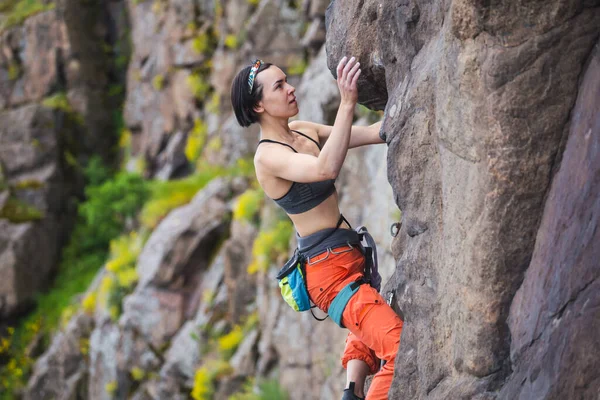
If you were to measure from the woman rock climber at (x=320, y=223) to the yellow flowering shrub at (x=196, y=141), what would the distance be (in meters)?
15.1

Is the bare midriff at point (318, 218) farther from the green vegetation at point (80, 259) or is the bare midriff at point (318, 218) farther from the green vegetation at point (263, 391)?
the green vegetation at point (80, 259)

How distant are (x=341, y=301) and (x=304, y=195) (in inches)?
27.3

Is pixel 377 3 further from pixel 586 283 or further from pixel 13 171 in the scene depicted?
pixel 13 171

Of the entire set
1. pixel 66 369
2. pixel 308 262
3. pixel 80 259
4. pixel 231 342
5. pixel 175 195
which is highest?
pixel 308 262

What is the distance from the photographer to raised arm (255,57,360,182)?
412 centimetres

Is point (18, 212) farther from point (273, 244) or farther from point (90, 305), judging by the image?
point (273, 244)

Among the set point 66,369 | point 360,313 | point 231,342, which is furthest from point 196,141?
point 360,313

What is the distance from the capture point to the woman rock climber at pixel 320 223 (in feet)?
14.3

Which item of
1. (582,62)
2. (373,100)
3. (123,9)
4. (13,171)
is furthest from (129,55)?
(582,62)

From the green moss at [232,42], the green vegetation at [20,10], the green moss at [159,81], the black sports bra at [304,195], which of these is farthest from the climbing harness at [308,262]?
the green vegetation at [20,10]

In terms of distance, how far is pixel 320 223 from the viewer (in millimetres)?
4750

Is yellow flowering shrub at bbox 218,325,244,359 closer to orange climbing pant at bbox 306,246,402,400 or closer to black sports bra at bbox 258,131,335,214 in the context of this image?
orange climbing pant at bbox 306,246,402,400

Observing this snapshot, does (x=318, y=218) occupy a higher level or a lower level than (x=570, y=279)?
lower

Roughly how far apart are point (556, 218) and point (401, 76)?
4.85 ft
